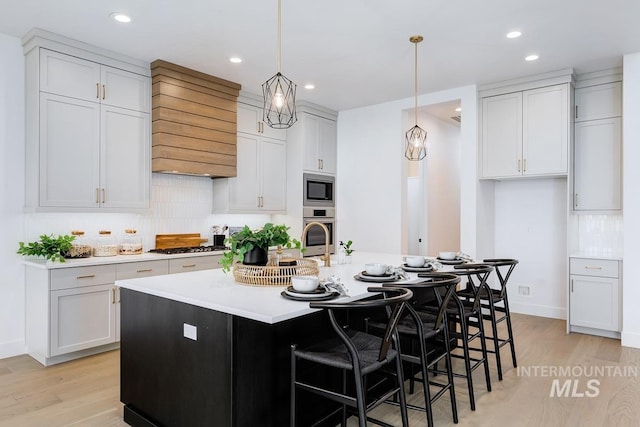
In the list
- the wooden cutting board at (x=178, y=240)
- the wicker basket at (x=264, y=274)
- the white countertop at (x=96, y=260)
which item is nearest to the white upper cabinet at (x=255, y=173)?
the wooden cutting board at (x=178, y=240)

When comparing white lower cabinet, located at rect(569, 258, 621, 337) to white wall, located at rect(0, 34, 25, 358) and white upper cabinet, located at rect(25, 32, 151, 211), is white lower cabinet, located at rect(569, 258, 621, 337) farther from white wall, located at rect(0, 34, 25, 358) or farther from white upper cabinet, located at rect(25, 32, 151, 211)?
white wall, located at rect(0, 34, 25, 358)

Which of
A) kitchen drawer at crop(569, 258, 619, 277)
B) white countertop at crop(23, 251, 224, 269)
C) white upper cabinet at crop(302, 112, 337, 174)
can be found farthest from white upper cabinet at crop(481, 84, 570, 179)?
white countertop at crop(23, 251, 224, 269)

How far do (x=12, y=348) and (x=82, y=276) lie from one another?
911mm

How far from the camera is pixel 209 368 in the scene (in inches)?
77.2

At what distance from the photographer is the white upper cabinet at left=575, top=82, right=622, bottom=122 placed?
14.3ft

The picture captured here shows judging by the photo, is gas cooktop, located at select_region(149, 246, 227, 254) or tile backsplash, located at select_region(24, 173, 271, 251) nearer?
tile backsplash, located at select_region(24, 173, 271, 251)

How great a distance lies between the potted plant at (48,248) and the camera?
11.1 ft

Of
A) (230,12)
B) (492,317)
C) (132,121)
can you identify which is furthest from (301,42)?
(492,317)

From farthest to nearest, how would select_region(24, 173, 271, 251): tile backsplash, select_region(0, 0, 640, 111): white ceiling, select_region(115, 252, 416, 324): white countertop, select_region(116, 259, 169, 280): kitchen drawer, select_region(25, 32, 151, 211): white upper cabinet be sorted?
select_region(24, 173, 271, 251): tile backsplash, select_region(116, 259, 169, 280): kitchen drawer, select_region(25, 32, 151, 211): white upper cabinet, select_region(0, 0, 640, 111): white ceiling, select_region(115, 252, 416, 324): white countertop

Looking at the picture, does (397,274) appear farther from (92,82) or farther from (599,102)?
(599,102)

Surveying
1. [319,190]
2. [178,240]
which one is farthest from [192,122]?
[319,190]

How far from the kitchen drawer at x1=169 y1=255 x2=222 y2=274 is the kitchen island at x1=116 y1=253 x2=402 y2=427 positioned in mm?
1541

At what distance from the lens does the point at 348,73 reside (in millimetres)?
4531

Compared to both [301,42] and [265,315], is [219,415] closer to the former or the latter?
[265,315]
